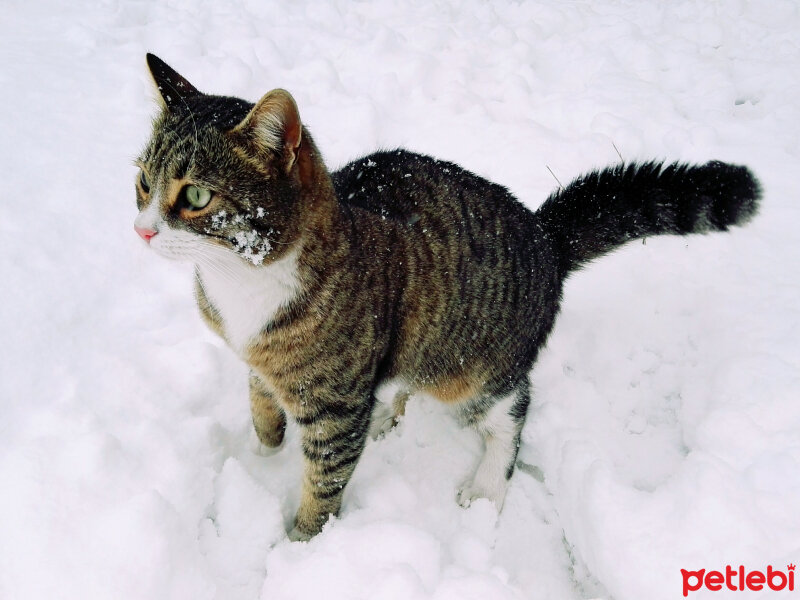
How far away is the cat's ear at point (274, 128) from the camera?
160 centimetres

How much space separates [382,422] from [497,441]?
1.75ft

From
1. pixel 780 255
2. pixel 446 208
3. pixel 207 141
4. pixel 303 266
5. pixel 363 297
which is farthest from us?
pixel 780 255

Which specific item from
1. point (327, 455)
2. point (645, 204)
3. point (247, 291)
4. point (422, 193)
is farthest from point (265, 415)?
point (645, 204)

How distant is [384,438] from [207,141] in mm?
1513

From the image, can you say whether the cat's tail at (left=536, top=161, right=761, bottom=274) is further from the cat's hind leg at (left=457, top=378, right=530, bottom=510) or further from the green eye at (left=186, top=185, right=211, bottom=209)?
the green eye at (left=186, top=185, right=211, bottom=209)

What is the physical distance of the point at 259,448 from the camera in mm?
2490

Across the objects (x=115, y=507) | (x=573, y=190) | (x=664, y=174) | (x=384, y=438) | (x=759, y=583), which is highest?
(x=664, y=174)

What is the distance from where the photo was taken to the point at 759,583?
1.96m

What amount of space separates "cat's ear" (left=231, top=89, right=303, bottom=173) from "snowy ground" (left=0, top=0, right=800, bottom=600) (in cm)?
122

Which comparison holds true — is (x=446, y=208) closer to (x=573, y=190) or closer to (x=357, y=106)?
(x=573, y=190)

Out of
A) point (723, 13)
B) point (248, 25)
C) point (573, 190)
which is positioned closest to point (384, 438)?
point (573, 190)

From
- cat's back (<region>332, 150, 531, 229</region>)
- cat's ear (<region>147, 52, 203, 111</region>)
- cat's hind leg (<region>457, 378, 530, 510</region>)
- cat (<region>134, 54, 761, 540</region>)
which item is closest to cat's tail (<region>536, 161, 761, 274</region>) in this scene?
cat (<region>134, 54, 761, 540</region>)

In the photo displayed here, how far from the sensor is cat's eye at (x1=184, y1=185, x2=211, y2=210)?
1.69 m

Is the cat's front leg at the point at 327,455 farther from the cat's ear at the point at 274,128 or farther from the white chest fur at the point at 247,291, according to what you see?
the cat's ear at the point at 274,128
